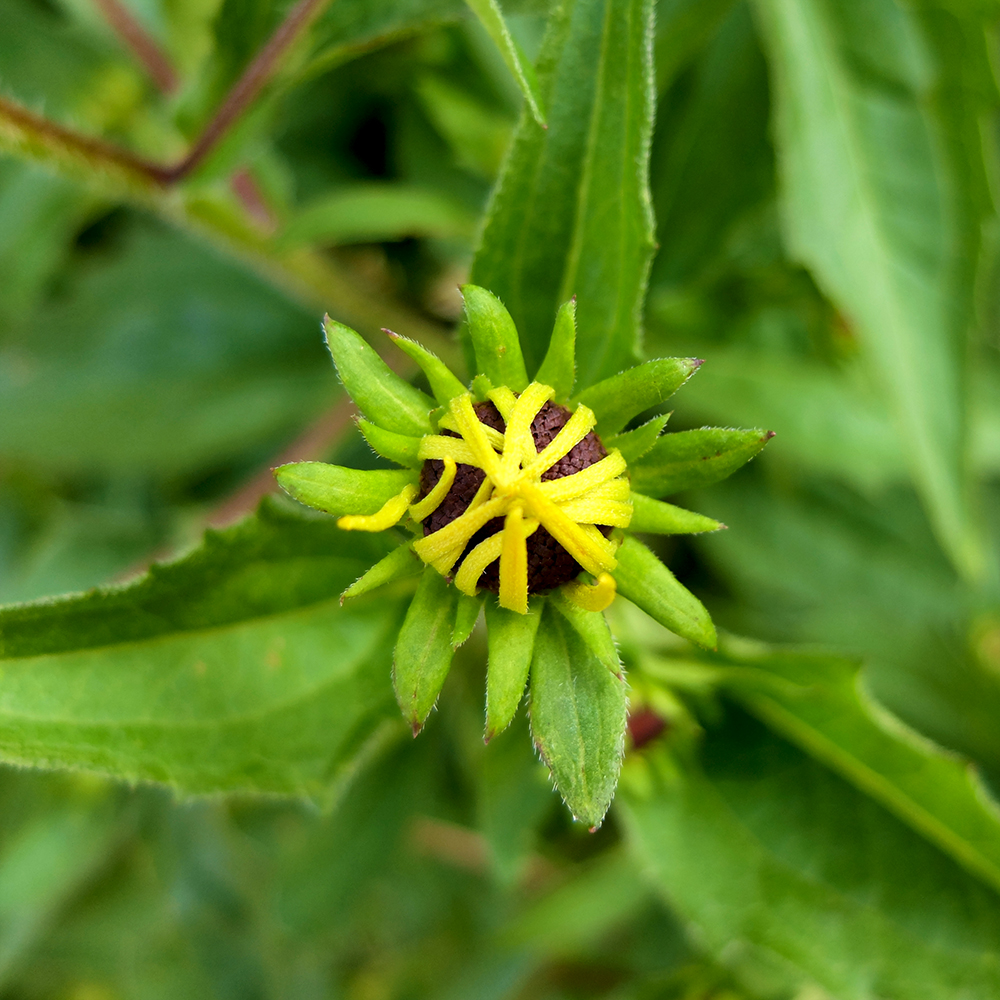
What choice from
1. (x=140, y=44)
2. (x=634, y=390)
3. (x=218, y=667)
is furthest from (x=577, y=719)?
(x=140, y=44)

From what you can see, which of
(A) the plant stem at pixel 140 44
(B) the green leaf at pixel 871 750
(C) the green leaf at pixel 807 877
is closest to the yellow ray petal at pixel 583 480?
(B) the green leaf at pixel 871 750

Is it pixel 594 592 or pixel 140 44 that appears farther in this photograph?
pixel 140 44

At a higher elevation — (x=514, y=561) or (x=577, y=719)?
(x=514, y=561)

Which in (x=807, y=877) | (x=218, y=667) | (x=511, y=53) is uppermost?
(x=511, y=53)

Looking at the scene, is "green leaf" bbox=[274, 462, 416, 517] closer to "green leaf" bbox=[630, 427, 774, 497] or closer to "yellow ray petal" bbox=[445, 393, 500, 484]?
"yellow ray petal" bbox=[445, 393, 500, 484]

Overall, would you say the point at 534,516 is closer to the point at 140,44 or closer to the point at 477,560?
the point at 477,560

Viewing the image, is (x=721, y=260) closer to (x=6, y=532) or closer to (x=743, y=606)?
(x=743, y=606)

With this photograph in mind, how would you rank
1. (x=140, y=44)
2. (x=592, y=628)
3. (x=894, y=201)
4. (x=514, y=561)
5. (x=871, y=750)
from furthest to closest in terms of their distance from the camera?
(x=140, y=44) < (x=894, y=201) < (x=871, y=750) < (x=592, y=628) < (x=514, y=561)

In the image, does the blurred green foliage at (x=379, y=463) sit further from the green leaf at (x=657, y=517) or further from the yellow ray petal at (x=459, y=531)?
the yellow ray petal at (x=459, y=531)
